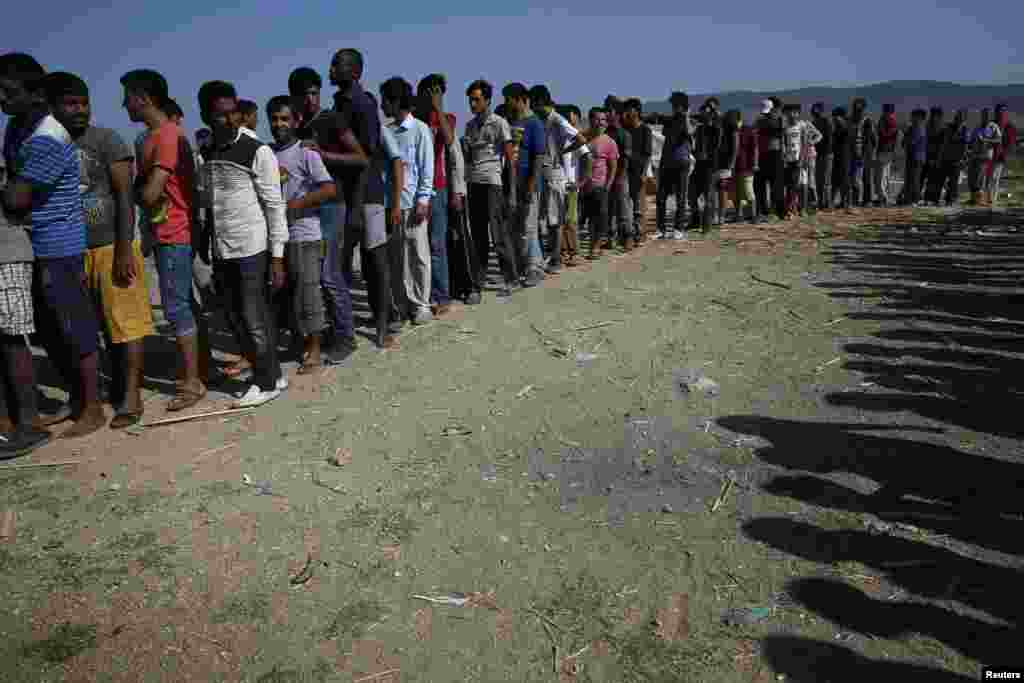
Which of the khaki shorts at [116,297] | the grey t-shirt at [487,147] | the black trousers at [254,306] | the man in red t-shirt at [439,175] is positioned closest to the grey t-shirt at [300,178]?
the black trousers at [254,306]

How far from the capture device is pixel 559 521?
145 inches

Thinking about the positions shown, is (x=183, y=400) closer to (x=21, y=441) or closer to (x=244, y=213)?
(x=21, y=441)

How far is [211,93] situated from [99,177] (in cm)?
94

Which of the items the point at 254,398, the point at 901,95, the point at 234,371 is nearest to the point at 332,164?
the point at 234,371

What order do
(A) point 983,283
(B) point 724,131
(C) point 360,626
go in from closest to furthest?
1. (C) point 360,626
2. (A) point 983,283
3. (B) point 724,131

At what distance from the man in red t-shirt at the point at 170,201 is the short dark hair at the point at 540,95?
5036 millimetres

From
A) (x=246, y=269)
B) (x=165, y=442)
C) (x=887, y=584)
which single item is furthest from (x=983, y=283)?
(x=165, y=442)

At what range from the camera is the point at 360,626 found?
9.81ft

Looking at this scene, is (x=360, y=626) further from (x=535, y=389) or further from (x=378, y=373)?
(x=378, y=373)

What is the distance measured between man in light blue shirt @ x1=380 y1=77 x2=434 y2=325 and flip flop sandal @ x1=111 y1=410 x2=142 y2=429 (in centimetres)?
259

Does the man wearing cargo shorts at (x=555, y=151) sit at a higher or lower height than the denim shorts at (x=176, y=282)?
higher

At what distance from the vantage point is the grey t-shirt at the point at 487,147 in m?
7.58

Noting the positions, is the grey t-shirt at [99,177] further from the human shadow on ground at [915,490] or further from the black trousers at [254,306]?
the human shadow on ground at [915,490]

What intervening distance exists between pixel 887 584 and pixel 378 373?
394 cm
